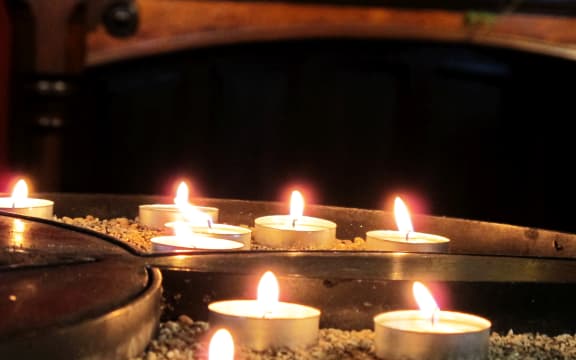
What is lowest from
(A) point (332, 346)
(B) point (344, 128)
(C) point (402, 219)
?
(A) point (332, 346)

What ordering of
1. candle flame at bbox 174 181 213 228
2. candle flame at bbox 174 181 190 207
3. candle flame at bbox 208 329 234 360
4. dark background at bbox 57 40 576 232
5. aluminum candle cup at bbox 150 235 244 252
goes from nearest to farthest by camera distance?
candle flame at bbox 208 329 234 360 < aluminum candle cup at bbox 150 235 244 252 < candle flame at bbox 174 181 213 228 < candle flame at bbox 174 181 190 207 < dark background at bbox 57 40 576 232

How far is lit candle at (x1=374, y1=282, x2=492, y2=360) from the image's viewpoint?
36.9 inches

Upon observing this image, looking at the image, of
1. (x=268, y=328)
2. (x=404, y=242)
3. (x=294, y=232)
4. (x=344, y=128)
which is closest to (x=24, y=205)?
(x=294, y=232)

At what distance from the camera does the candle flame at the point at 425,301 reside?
3.27 ft

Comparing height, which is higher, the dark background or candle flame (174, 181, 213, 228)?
the dark background

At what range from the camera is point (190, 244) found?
128 cm

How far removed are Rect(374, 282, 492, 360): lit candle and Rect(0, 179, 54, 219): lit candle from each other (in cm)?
67

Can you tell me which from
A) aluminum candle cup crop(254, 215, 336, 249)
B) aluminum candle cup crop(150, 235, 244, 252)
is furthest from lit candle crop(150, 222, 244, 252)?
aluminum candle cup crop(254, 215, 336, 249)

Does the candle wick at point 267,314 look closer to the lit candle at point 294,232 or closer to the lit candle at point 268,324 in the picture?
the lit candle at point 268,324

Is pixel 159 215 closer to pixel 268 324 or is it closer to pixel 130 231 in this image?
pixel 130 231

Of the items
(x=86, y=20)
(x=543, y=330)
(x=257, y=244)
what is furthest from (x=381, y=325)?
(x=86, y=20)

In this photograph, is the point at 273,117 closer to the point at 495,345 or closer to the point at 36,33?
the point at 36,33

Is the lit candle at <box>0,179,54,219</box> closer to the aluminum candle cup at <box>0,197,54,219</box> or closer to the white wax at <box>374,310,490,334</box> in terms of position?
the aluminum candle cup at <box>0,197,54,219</box>

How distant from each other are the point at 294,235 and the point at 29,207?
0.40 meters
